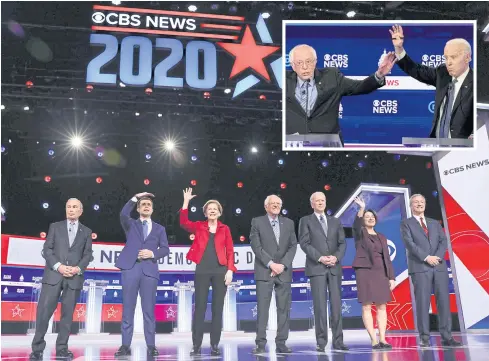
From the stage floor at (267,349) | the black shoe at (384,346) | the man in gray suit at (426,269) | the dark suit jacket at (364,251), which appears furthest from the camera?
the man in gray suit at (426,269)

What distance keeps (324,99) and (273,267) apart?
86.2 inches

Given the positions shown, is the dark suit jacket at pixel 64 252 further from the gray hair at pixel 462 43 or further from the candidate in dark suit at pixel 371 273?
the gray hair at pixel 462 43

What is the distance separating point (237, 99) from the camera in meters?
7.52

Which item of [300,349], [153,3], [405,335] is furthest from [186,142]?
[405,335]

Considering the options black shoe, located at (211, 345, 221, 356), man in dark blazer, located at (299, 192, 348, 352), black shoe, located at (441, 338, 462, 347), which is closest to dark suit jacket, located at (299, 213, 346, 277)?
man in dark blazer, located at (299, 192, 348, 352)

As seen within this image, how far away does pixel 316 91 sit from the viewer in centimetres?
685

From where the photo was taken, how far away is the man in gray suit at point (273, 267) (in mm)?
5590

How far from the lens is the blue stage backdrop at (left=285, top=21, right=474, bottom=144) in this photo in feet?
22.5

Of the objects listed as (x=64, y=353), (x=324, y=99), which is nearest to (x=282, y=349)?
(x=64, y=353)

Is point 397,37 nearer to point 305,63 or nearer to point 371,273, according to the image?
point 305,63

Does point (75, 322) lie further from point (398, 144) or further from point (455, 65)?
point (455, 65)

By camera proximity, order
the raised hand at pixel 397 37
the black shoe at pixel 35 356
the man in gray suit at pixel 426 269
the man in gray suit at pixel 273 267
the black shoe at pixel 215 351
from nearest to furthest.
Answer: the black shoe at pixel 35 356 → the black shoe at pixel 215 351 → the man in gray suit at pixel 273 267 → the man in gray suit at pixel 426 269 → the raised hand at pixel 397 37

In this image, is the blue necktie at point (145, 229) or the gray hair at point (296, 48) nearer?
the blue necktie at point (145, 229)

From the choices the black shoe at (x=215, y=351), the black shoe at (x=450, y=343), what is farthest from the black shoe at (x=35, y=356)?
the black shoe at (x=450, y=343)
